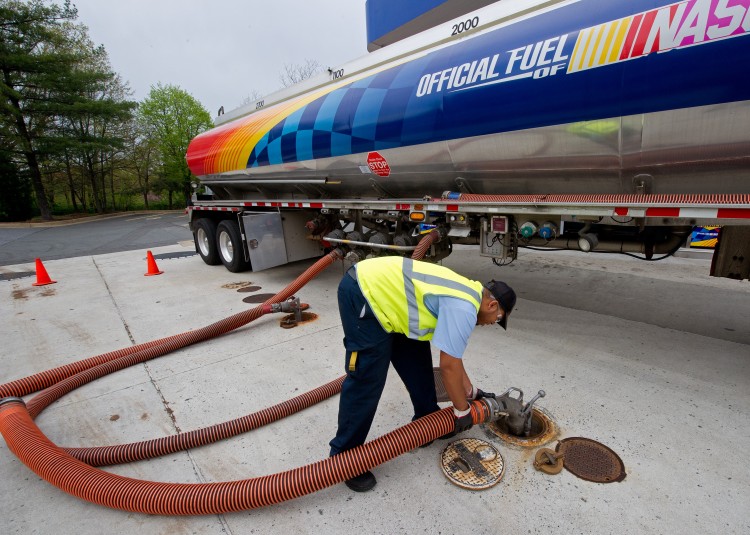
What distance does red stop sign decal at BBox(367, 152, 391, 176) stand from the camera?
4680 mm

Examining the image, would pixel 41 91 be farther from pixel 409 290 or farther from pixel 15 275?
pixel 409 290

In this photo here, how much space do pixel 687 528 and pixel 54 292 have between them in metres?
8.55

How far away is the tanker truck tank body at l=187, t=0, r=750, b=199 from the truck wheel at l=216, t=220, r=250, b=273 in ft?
9.76

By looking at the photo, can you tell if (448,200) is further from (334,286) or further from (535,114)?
(334,286)

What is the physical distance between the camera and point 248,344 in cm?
416

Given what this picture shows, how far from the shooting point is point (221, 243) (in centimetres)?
787

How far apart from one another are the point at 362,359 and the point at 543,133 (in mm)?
2533

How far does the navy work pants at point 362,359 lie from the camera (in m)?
2.02

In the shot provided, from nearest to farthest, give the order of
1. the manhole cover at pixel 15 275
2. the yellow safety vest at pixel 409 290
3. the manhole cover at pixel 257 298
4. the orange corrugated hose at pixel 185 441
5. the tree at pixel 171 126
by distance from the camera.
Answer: the yellow safety vest at pixel 409 290
the orange corrugated hose at pixel 185 441
the manhole cover at pixel 257 298
the manhole cover at pixel 15 275
the tree at pixel 171 126

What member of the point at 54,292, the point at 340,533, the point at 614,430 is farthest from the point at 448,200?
the point at 54,292

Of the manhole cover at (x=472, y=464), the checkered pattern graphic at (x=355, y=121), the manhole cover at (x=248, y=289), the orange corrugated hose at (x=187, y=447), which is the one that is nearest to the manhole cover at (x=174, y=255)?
the manhole cover at (x=248, y=289)

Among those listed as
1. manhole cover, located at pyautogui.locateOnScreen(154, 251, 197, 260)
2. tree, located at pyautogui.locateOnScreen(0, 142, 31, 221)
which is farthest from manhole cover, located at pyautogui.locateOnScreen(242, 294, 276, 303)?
tree, located at pyautogui.locateOnScreen(0, 142, 31, 221)

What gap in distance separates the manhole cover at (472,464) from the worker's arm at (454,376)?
517 mm

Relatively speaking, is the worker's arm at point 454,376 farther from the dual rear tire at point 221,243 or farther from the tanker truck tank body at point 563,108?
the dual rear tire at point 221,243
